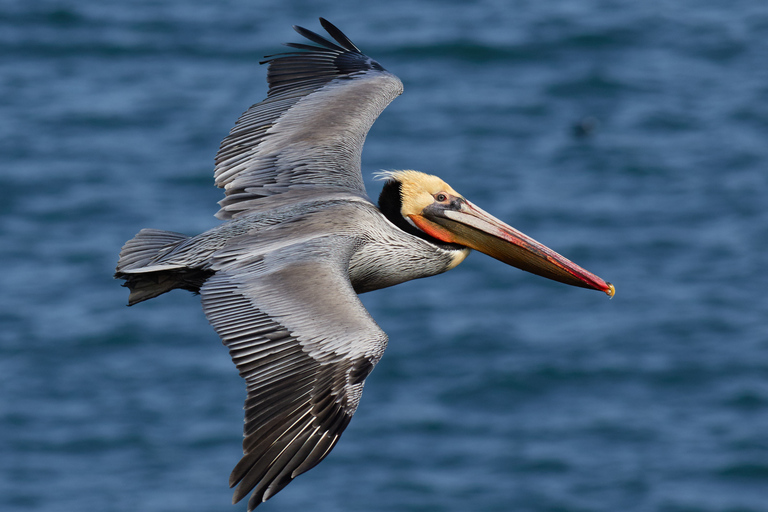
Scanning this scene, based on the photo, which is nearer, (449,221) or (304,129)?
(449,221)

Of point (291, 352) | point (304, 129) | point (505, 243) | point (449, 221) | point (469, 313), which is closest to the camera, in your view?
point (291, 352)

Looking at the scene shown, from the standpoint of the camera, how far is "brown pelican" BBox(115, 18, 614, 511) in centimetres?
691

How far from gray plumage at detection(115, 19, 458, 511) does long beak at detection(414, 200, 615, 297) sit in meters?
0.20

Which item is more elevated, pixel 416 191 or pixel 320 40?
pixel 320 40

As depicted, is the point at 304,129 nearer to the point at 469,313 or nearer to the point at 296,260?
the point at 296,260

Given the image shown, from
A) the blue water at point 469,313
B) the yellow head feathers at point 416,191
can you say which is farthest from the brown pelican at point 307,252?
the blue water at point 469,313

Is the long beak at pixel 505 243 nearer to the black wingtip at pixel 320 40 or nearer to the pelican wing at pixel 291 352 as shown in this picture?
the pelican wing at pixel 291 352

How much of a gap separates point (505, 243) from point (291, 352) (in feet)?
7.57

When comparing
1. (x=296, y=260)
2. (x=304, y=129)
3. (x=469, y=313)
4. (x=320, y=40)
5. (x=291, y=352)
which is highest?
(x=320, y=40)

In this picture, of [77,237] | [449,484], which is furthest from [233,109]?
[449,484]

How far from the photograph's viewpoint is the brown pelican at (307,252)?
6.91 m

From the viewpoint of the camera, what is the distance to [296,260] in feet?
25.3

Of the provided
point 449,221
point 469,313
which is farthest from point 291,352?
point 469,313

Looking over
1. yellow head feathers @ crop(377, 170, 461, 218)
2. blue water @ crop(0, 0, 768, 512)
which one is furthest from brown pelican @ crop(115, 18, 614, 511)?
blue water @ crop(0, 0, 768, 512)
